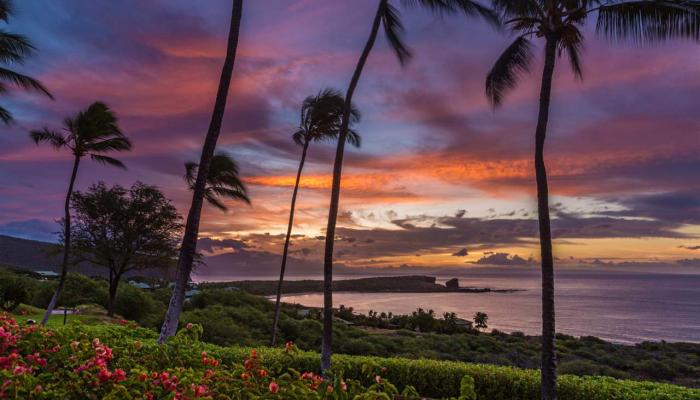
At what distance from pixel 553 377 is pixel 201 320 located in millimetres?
18922

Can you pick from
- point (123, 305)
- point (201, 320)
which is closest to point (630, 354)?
point (201, 320)

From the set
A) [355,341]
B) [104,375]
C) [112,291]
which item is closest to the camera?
[104,375]

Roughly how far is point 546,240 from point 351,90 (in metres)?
6.87

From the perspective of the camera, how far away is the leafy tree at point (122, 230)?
3103 cm

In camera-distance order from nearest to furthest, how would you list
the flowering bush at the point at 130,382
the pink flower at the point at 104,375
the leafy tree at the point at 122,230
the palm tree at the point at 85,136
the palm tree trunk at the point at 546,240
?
the flowering bush at the point at 130,382
the pink flower at the point at 104,375
the palm tree trunk at the point at 546,240
the palm tree at the point at 85,136
the leafy tree at the point at 122,230

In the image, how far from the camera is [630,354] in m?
34.1

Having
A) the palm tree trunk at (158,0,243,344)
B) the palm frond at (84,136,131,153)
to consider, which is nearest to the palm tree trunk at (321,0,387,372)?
the palm tree trunk at (158,0,243,344)

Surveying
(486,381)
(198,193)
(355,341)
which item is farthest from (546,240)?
(355,341)

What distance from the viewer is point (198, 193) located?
37.6 ft

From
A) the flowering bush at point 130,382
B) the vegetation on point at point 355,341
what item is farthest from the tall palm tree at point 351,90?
the vegetation on point at point 355,341

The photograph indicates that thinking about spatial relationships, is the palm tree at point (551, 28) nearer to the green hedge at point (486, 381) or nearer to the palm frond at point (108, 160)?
the green hedge at point (486, 381)

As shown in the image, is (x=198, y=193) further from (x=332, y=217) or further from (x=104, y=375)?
(x=104, y=375)

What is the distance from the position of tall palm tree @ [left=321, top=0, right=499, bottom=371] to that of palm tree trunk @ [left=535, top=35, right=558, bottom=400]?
2.66m

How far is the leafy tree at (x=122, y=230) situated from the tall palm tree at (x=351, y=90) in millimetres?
22083
